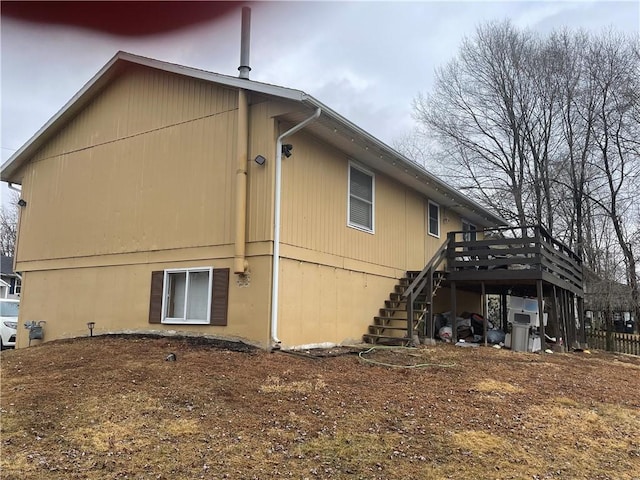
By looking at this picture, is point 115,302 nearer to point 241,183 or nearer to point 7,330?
point 241,183

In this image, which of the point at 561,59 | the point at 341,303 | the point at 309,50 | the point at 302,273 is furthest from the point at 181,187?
the point at 561,59

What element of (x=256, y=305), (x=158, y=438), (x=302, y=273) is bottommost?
(x=158, y=438)

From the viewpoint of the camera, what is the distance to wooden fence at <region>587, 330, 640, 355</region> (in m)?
16.0

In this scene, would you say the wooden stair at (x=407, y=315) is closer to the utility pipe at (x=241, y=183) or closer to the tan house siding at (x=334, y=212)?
the tan house siding at (x=334, y=212)

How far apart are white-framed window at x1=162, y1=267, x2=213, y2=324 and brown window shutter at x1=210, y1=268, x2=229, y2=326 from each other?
0.35 ft

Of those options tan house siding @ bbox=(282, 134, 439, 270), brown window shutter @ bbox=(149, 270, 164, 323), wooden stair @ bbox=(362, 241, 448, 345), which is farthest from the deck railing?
brown window shutter @ bbox=(149, 270, 164, 323)

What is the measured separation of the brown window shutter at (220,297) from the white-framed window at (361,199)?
117 inches

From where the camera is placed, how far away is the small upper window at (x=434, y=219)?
14375 millimetres

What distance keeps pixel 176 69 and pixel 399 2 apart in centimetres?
822

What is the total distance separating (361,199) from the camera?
1109 centimetres

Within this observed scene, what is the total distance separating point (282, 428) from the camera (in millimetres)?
4746

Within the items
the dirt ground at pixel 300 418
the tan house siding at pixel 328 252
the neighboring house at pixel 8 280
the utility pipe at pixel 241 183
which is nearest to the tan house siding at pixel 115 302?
the utility pipe at pixel 241 183

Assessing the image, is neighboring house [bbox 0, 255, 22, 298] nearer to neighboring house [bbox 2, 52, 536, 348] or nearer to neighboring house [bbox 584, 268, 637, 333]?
neighboring house [bbox 2, 52, 536, 348]

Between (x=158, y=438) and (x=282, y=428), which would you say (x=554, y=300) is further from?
(x=158, y=438)
